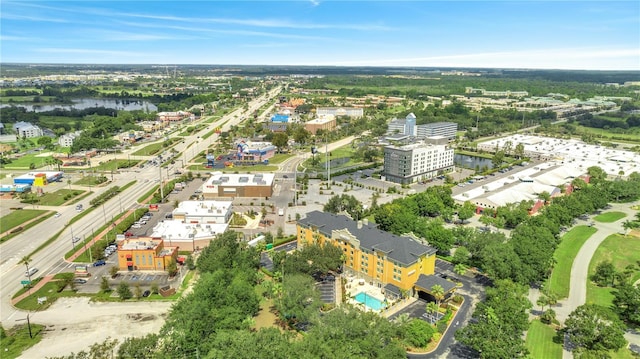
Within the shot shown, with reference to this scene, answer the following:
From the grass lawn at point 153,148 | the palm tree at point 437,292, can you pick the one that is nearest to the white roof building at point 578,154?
the palm tree at point 437,292

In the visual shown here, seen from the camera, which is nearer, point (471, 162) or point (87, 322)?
point (87, 322)

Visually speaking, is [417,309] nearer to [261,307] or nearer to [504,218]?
[261,307]

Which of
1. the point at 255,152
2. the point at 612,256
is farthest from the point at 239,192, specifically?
the point at 612,256

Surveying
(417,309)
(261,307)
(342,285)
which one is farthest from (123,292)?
(417,309)

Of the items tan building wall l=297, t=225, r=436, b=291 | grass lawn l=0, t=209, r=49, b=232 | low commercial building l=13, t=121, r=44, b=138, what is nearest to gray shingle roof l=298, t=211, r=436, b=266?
tan building wall l=297, t=225, r=436, b=291

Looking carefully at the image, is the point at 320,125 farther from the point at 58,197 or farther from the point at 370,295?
the point at 370,295

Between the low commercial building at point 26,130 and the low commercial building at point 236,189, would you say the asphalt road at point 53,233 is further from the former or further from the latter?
the low commercial building at point 26,130

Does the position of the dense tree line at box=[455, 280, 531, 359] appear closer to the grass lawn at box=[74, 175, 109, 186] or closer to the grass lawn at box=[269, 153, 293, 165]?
the grass lawn at box=[269, 153, 293, 165]
